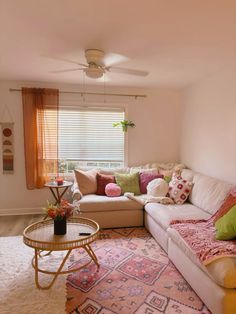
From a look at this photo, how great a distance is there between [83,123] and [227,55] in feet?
8.72

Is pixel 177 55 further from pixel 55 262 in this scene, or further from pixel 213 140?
pixel 55 262

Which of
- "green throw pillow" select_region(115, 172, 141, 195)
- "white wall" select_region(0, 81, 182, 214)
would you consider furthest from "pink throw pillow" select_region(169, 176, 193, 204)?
"white wall" select_region(0, 81, 182, 214)

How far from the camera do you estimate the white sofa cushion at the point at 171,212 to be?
2896mm

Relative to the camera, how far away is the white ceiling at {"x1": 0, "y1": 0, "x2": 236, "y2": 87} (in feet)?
6.01

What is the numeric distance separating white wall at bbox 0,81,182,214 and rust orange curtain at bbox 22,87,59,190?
150mm

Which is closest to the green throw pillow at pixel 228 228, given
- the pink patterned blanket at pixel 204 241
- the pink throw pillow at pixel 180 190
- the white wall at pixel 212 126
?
the pink patterned blanket at pixel 204 241

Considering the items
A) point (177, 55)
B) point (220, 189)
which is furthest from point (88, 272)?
point (177, 55)

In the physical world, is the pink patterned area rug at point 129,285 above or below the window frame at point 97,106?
below

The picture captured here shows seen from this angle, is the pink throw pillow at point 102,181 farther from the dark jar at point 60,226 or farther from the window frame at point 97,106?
the dark jar at point 60,226

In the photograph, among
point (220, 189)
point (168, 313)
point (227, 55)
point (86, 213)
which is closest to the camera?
point (168, 313)

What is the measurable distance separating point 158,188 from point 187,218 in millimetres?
872

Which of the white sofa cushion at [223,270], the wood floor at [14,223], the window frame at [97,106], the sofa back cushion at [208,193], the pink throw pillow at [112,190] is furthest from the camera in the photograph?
the window frame at [97,106]

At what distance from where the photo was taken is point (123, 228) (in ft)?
12.1

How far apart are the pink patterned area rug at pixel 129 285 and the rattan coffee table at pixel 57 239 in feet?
0.52
